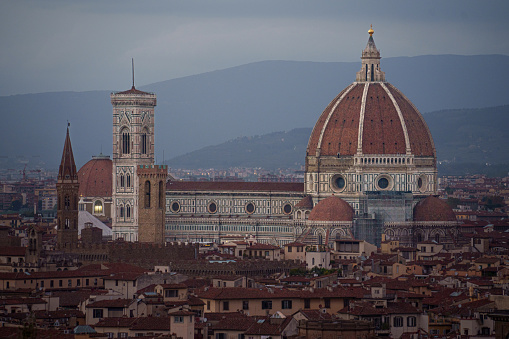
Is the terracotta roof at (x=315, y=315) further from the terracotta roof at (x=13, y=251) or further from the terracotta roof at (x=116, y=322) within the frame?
the terracotta roof at (x=13, y=251)

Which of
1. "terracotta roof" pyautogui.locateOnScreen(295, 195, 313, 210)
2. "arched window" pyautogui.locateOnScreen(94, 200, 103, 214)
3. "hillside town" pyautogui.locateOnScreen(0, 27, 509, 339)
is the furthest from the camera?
"arched window" pyautogui.locateOnScreen(94, 200, 103, 214)

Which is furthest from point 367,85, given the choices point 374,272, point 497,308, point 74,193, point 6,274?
point 497,308

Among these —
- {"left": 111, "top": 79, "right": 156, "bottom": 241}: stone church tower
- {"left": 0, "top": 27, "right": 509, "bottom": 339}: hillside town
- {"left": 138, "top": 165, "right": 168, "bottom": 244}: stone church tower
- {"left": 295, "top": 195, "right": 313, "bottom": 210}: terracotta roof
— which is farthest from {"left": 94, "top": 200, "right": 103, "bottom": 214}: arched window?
{"left": 138, "top": 165, "right": 168, "bottom": 244}: stone church tower

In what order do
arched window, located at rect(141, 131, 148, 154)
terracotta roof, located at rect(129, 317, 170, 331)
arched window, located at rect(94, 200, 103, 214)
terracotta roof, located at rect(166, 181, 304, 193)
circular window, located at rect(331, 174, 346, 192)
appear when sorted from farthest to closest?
arched window, located at rect(94, 200, 103, 214)
arched window, located at rect(141, 131, 148, 154)
terracotta roof, located at rect(166, 181, 304, 193)
circular window, located at rect(331, 174, 346, 192)
terracotta roof, located at rect(129, 317, 170, 331)

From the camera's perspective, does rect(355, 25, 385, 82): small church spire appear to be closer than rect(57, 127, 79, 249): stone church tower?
No

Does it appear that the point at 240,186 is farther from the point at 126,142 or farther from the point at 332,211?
the point at 332,211

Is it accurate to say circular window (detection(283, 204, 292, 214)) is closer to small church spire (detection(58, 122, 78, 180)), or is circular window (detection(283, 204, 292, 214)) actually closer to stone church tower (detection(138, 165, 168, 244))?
stone church tower (detection(138, 165, 168, 244))

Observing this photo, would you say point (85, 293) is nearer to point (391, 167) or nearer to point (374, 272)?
point (374, 272)

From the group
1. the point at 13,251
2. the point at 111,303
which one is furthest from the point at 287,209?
the point at 111,303
